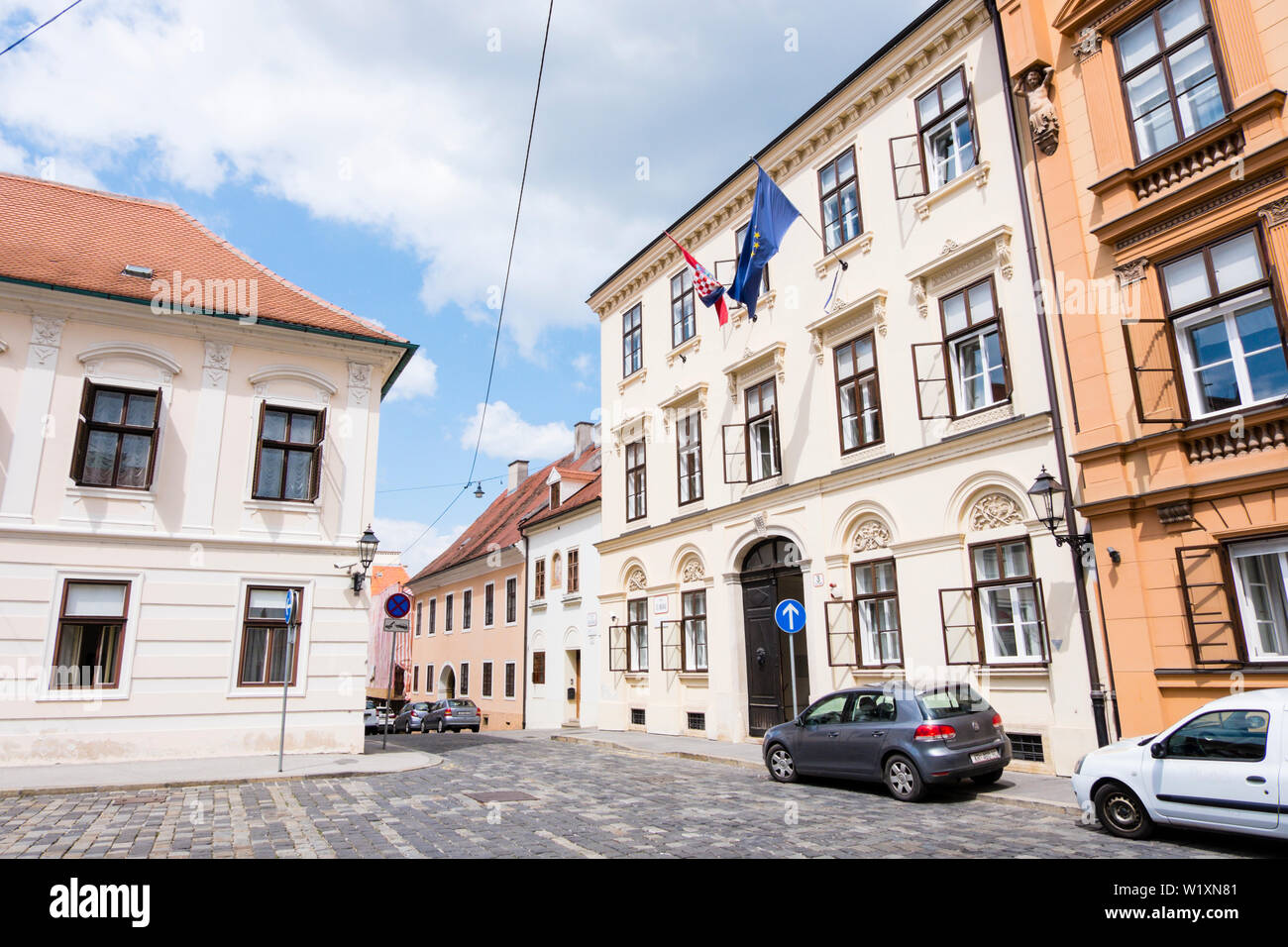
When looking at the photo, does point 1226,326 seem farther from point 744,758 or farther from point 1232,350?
point 744,758

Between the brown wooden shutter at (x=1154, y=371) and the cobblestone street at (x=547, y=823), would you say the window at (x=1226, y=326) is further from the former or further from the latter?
the cobblestone street at (x=547, y=823)

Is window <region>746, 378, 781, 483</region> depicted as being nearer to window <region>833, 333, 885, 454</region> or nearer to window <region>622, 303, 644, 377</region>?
window <region>833, 333, 885, 454</region>

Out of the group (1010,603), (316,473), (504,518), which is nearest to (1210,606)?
(1010,603)

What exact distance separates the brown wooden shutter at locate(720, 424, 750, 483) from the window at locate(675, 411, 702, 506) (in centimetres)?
150

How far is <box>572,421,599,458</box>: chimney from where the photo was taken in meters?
38.6

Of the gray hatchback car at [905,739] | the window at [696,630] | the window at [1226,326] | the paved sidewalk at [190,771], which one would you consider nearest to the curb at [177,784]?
the paved sidewalk at [190,771]

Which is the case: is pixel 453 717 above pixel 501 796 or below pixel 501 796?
below

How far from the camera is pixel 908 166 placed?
1628cm

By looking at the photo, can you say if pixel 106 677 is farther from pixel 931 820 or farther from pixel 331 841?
pixel 931 820

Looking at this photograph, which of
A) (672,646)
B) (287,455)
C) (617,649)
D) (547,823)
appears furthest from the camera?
(617,649)

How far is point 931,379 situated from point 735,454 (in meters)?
6.18

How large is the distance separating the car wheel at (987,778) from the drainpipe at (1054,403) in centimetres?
170

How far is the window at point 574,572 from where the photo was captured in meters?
28.0
